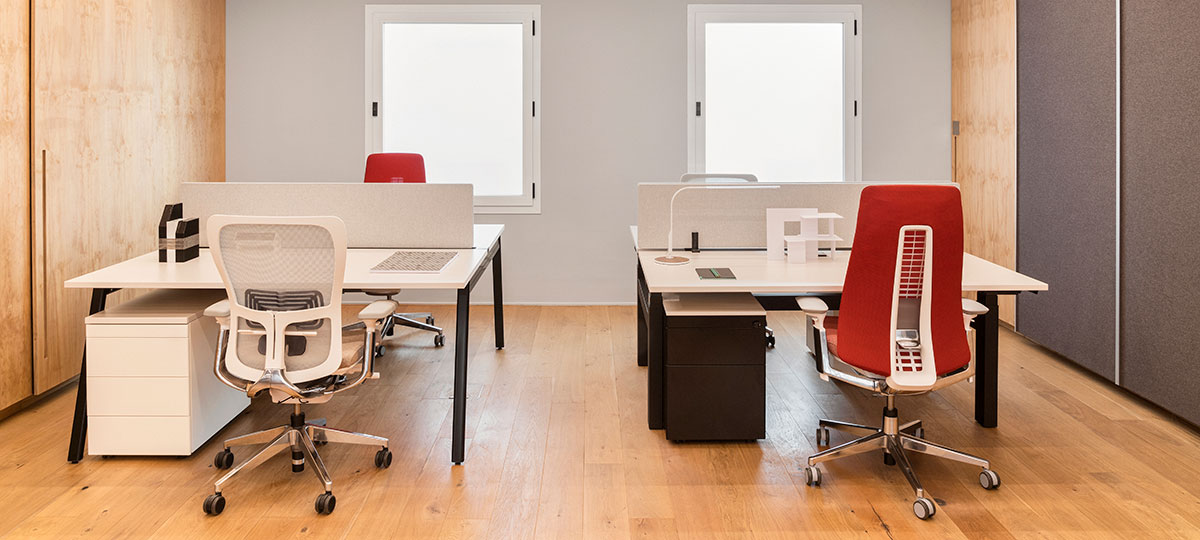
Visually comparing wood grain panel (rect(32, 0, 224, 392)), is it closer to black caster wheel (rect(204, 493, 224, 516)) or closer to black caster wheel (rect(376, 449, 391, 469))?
black caster wheel (rect(204, 493, 224, 516))

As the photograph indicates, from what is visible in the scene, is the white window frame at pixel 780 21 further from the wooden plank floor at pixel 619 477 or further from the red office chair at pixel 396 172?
the wooden plank floor at pixel 619 477

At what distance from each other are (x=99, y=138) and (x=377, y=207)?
1440mm

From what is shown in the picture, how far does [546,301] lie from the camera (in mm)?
6645

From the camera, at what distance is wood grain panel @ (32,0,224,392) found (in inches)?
156

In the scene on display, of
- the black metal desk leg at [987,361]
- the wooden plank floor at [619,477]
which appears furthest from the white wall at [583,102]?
the black metal desk leg at [987,361]

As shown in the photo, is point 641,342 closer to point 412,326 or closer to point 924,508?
point 412,326

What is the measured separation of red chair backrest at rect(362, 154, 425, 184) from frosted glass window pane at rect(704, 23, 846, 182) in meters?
2.25

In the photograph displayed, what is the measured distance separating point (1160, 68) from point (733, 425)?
7.59ft

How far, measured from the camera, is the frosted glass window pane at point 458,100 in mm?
6492

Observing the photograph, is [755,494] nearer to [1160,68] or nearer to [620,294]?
[1160,68]

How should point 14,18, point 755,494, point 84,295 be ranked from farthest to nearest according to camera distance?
point 84,295 < point 14,18 < point 755,494

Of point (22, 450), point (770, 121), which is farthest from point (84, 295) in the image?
point (770, 121)

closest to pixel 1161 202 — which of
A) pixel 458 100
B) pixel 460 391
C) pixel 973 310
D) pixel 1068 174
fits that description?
pixel 1068 174

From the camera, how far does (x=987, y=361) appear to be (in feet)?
11.7
